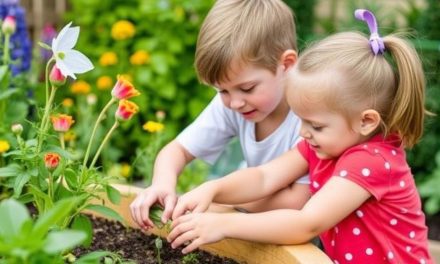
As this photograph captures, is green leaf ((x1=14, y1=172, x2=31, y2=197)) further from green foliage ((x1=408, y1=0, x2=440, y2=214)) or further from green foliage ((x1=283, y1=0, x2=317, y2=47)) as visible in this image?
green foliage ((x1=283, y1=0, x2=317, y2=47))

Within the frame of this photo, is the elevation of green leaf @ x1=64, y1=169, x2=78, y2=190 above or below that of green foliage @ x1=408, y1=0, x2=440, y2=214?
above

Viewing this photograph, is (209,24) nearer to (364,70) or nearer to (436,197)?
(364,70)

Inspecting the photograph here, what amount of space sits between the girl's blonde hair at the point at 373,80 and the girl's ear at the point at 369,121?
0.7 inches

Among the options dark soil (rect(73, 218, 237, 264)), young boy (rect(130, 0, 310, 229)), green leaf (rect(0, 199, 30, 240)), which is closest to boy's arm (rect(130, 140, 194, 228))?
young boy (rect(130, 0, 310, 229))

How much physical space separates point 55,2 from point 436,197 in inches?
114

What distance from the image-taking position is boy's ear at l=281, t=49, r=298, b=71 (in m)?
2.17

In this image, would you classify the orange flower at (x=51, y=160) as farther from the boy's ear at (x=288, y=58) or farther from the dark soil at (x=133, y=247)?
the boy's ear at (x=288, y=58)

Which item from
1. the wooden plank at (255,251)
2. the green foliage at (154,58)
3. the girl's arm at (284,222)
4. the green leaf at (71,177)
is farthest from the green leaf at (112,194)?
the green foliage at (154,58)

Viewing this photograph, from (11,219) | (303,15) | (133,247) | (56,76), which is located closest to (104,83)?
(303,15)

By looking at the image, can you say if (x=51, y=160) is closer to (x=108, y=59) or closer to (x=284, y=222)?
(x=284, y=222)

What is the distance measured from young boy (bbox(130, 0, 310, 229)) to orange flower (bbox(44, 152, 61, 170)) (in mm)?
315

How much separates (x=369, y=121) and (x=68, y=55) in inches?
28.6

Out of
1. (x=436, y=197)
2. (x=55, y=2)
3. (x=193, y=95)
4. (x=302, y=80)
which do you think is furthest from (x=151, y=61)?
(x=302, y=80)

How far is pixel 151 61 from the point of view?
4.27 metres
